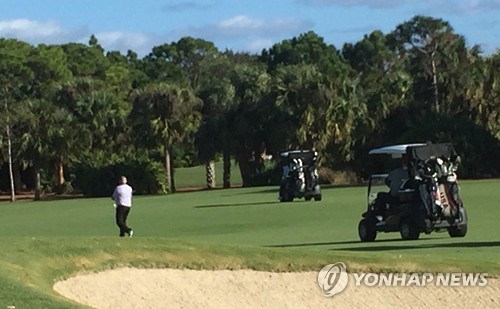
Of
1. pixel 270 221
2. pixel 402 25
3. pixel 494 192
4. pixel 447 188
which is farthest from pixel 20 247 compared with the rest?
pixel 402 25

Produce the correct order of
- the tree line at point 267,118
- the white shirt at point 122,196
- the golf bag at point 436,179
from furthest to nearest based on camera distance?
the tree line at point 267,118
the white shirt at point 122,196
the golf bag at point 436,179

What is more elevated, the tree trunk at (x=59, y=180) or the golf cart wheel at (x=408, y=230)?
the golf cart wheel at (x=408, y=230)

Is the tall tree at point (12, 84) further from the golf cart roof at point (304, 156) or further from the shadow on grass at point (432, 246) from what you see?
the shadow on grass at point (432, 246)

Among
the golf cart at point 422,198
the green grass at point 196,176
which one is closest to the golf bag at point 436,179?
the golf cart at point 422,198

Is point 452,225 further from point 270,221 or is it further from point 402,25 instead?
point 402,25

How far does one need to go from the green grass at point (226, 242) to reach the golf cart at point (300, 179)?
62cm

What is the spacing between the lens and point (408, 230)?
25.5m

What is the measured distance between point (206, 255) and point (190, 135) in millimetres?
54363

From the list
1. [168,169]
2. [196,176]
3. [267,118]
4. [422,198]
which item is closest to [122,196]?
[422,198]

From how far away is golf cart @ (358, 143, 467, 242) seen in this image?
2455 cm

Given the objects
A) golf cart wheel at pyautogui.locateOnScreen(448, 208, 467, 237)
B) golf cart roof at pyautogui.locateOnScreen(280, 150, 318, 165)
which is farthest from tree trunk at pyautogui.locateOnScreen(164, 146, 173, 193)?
golf cart wheel at pyautogui.locateOnScreen(448, 208, 467, 237)

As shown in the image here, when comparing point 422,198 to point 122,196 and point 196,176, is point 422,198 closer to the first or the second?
point 122,196

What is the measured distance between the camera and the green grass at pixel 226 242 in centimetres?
1666

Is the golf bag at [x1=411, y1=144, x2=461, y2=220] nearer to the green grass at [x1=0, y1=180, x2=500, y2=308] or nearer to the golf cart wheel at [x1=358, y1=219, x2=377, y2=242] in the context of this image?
the green grass at [x1=0, y1=180, x2=500, y2=308]
